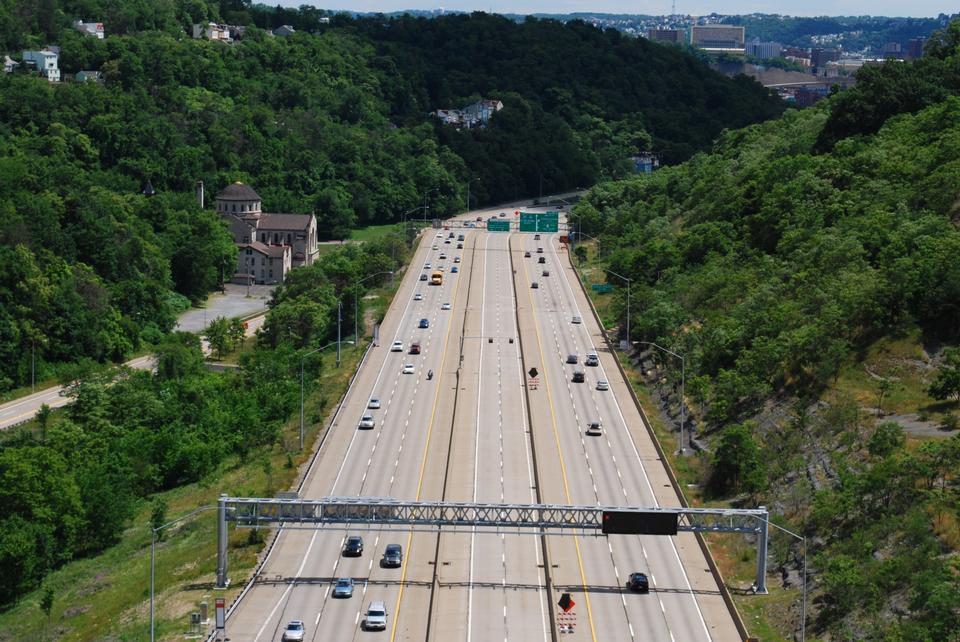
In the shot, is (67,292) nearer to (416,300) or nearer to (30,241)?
(30,241)

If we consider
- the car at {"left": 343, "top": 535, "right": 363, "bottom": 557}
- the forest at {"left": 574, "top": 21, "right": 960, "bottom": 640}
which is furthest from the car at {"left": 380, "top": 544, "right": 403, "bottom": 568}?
the forest at {"left": 574, "top": 21, "right": 960, "bottom": 640}

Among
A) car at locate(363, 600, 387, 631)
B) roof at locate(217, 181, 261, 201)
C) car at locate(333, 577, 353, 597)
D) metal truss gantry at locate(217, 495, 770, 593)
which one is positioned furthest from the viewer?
roof at locate(217, 181, 261, 201)

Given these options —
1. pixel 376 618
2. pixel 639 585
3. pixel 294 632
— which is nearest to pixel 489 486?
pixel 639 585

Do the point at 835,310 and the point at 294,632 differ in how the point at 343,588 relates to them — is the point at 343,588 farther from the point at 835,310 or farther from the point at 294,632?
the point at 835,310

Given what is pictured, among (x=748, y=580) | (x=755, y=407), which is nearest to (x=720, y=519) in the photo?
(x=748, y=580)

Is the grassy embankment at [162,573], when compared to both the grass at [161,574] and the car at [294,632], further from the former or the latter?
the car at [294,632]

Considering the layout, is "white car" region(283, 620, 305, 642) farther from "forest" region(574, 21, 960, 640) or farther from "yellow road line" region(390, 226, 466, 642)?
"forest" region(574, 21, 960, 640)

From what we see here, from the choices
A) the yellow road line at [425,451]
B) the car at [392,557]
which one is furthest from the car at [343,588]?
the car at [392,557]
